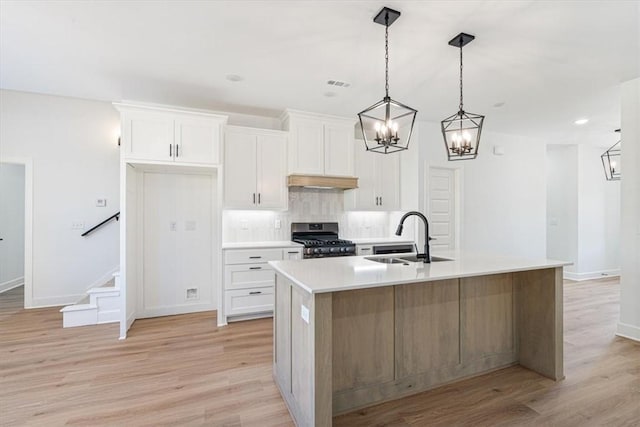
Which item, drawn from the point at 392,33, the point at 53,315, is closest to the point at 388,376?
the point at 392,33

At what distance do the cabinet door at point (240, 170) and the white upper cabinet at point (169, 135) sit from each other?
0.60ft

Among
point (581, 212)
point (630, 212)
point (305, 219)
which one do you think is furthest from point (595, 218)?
point (305, 219)

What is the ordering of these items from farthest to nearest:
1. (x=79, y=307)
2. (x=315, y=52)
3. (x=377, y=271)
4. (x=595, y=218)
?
(x=595, y=218)
(x=79, y=307)
(x=315, y=52)
(x=377, y=271)

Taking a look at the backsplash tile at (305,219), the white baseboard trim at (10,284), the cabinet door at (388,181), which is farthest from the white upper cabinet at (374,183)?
the white baseboard trim at (10,284)

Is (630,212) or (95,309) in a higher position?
(630,212)

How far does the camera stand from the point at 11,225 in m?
5.50

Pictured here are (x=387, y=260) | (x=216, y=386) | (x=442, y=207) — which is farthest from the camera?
(x=442, y=207)

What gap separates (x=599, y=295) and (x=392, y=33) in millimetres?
5364

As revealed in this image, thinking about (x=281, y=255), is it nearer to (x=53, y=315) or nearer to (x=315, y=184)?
(x=315, y=184)

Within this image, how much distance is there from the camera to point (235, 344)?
10.5 feet

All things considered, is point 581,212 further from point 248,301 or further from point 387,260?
point 248,301

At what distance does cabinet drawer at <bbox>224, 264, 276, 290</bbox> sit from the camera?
3787mm

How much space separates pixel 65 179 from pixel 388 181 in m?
4.53

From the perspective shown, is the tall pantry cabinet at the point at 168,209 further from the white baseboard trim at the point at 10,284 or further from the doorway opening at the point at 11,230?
the white baseboard trim at the point at 10,284
